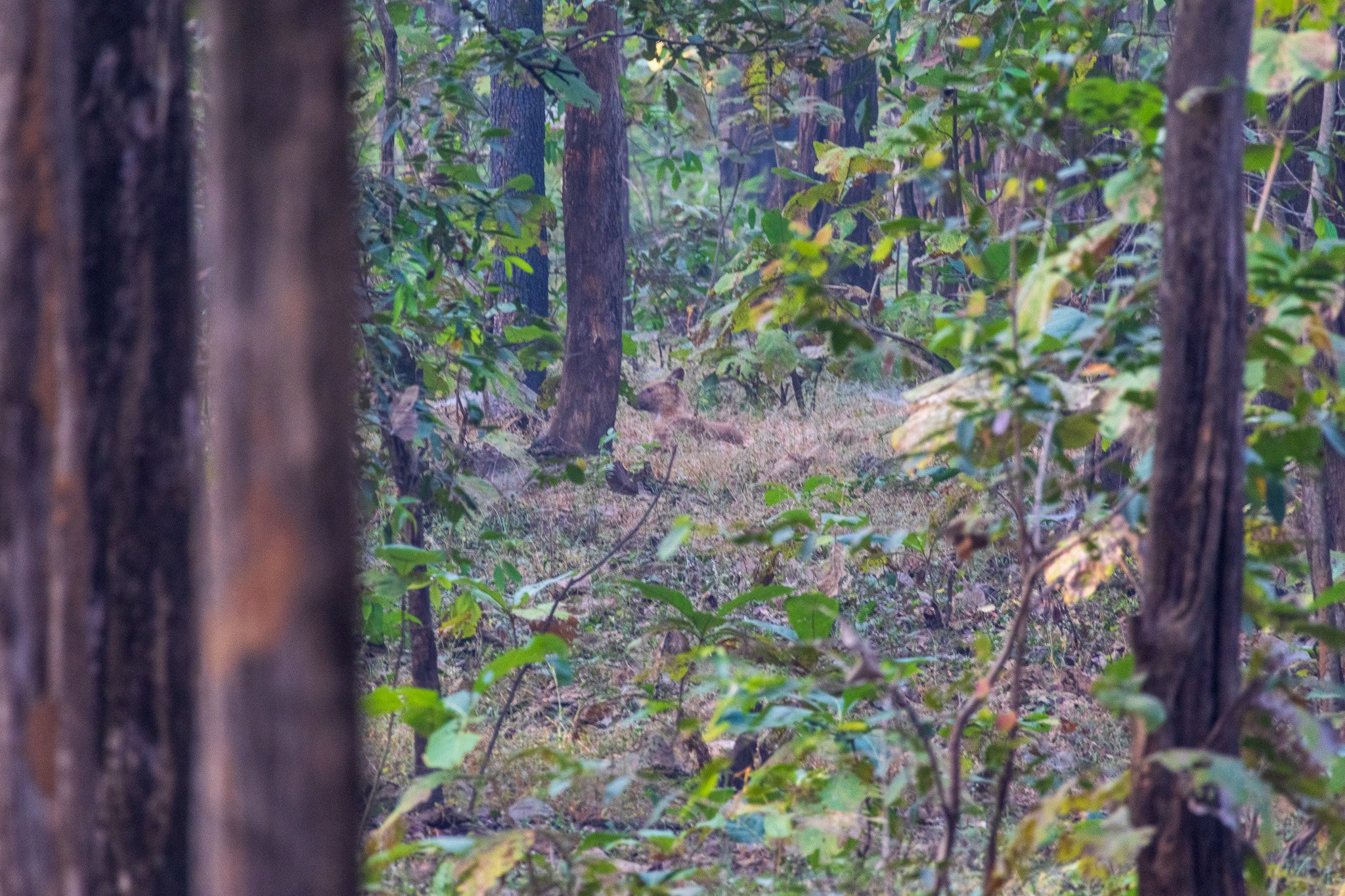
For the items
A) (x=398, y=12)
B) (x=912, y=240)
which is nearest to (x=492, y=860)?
(x=398, y=12)

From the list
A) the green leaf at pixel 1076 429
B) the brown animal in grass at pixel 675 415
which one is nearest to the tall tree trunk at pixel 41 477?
the green leaf at pixel 1076 429

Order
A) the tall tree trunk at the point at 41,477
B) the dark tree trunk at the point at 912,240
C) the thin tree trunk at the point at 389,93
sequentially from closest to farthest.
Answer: the tall tree trunk at the point at 41,477, the thin tree trunk at the point at 389,93, the dark tree trunk at the point at 912,240

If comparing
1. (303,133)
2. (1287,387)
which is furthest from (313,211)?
(1287,387)

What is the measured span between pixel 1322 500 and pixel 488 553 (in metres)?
4.48

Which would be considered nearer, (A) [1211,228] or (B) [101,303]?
(B) [101,303]

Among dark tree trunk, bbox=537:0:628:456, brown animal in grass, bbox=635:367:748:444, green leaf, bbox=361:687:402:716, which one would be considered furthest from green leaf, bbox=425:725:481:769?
brown animal in grass, bbox=635:367:748:444

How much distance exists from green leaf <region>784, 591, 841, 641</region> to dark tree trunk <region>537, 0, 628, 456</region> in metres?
5.89

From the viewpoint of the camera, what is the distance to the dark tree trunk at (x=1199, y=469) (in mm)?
1846

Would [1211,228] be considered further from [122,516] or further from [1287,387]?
[122,516]

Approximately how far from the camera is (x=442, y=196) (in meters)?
4.77

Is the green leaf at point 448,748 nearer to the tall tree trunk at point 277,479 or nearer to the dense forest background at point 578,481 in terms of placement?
the dense forest background at point 578,481

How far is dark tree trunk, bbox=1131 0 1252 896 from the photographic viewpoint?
1846 mm

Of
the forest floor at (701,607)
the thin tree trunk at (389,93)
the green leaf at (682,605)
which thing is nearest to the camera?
the green leaf at (682,605)

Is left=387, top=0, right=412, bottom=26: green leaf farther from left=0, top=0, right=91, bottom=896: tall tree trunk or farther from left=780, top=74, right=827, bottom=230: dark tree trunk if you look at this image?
left=780, top=74, right=827, bottom=230: dark tree trunk
